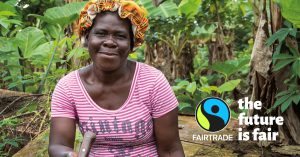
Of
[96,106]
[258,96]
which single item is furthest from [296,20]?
[96,106]

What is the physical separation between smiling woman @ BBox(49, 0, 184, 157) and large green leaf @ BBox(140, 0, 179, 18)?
2.40 m

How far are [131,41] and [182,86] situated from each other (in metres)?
1.68

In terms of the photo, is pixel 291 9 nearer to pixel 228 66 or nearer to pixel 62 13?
pixel 228 66

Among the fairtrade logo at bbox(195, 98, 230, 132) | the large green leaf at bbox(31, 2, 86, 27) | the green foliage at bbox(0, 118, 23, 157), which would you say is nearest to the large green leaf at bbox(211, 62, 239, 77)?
the fairtrade logo at bbox(195, 98, 230, 132)

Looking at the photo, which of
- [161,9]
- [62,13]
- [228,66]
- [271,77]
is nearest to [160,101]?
[271,77]

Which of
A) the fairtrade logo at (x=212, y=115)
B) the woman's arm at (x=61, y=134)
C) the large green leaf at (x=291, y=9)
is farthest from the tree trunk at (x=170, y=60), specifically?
the woman's arm at (x=61, y=134)

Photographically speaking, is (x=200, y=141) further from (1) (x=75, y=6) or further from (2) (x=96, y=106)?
(1) (x=75, y=6)

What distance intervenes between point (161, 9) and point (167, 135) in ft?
8.41

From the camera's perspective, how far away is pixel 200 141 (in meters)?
2.64

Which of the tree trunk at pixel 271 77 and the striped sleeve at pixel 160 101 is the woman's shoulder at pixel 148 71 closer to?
the striped sleeve at pixel 160 101

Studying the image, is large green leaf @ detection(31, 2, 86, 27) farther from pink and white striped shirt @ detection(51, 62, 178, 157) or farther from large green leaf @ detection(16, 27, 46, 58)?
pink and white striped shirt @ detection(51, 62, 178, 157)

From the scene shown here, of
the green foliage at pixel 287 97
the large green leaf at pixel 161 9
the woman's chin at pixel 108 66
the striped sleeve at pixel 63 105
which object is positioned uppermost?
the woman's chin at pixel 108 66

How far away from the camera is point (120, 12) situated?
1493mm

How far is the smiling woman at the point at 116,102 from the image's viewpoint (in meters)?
1.52
